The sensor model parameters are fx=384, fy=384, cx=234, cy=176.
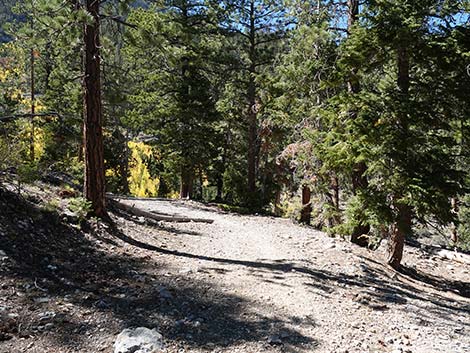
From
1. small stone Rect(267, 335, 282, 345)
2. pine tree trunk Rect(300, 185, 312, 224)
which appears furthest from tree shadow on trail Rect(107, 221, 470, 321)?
pine tree trunk Rect(300, 185, 312, 224)

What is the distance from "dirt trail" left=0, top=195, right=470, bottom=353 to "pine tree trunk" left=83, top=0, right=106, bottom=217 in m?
0.82

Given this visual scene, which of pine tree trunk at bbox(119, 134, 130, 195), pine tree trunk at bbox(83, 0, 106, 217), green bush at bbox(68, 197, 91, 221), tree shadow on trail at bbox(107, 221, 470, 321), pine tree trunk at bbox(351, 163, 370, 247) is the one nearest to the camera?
tree shadow on trail at bbox(107, 221, 470, 321)

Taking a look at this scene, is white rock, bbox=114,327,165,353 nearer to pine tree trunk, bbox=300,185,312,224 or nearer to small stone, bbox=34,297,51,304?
small stone, bbox=34,297,51,304

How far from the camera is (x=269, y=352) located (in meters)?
3.94

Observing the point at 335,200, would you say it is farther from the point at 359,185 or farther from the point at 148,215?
the point at 148,215

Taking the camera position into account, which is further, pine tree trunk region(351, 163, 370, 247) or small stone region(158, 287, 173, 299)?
pine tree trunk region(351, 163, 370, 247)

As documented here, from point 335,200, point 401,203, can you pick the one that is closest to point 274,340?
point 401,203

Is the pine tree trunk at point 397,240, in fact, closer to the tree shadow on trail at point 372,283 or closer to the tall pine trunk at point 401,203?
the tall pine trunk at point 401,203

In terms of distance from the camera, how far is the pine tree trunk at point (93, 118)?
23.5 ft

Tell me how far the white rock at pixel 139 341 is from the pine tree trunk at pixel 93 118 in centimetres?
396

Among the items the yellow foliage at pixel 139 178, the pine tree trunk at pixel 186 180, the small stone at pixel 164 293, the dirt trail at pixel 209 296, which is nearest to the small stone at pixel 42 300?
the dirt trail at pixel 209 296

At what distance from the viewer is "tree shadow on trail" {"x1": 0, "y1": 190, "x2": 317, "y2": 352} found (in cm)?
390

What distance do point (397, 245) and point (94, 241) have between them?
5.84 meters

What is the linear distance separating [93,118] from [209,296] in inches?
163
